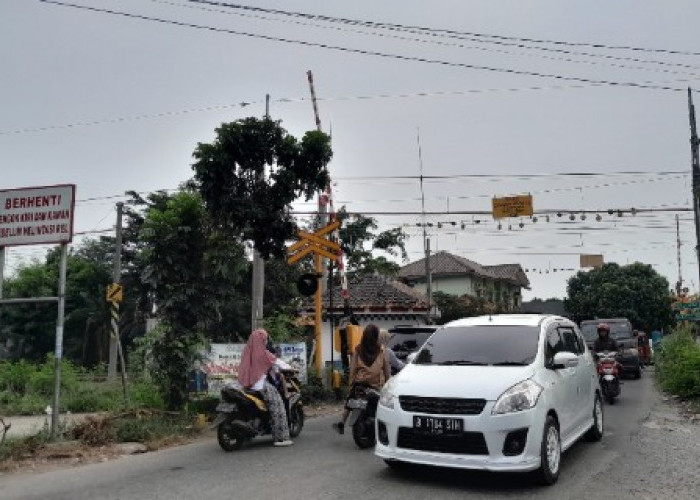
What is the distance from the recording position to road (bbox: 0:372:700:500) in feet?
20.9

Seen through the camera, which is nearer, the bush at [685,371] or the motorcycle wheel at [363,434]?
the motorcycle wheel at [363,434]

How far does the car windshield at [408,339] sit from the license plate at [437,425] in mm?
6332

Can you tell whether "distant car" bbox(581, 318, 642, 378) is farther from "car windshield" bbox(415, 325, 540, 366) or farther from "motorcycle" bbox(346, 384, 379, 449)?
"car windshield" bbox(415, 325, 540, 366)

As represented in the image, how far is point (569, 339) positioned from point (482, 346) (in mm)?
1891

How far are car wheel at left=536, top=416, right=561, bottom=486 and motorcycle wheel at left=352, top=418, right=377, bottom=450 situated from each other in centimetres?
287

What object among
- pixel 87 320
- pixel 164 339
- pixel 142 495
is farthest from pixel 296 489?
pixel 87 320

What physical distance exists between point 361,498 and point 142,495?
89.4 inches

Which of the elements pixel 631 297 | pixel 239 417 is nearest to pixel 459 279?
pixel 631 297

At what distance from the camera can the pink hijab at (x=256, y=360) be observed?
30.2 ft

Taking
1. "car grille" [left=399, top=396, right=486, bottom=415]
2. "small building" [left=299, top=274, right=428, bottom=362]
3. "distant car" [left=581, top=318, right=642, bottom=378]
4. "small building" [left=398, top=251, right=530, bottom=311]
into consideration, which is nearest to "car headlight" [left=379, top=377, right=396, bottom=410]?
"car grille" [left=399, top=396, right=486, bottom=415]

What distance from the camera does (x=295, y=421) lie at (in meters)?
10.1

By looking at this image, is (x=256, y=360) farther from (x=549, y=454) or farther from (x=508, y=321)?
(x=549, y=454)

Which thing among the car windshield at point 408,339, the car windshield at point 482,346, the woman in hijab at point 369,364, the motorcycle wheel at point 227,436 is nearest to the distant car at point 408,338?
the car windshield at point 408,339

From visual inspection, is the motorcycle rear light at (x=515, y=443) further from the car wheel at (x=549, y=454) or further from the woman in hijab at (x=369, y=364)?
the woman in hijab at (x=369, y=364)
